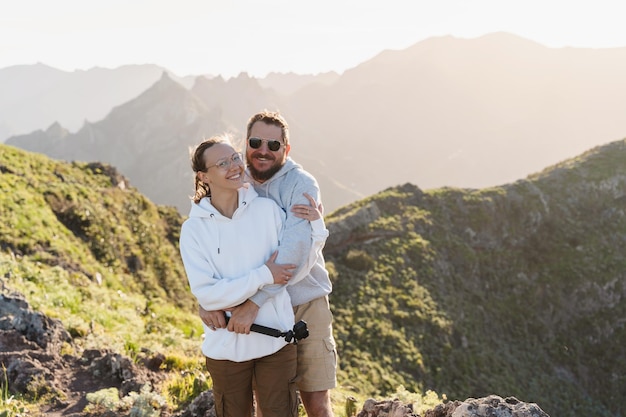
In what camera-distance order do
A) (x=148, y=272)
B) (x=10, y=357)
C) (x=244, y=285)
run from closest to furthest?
(x=244, y=285) → (x=10, y=357) → (x=148, y=272)

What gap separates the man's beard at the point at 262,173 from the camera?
13.6 feet

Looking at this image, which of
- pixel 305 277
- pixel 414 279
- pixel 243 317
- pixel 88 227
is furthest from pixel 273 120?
pixel 414 279

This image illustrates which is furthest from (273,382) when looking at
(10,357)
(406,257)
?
(406,257)

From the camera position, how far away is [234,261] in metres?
3.61

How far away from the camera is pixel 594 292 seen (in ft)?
101

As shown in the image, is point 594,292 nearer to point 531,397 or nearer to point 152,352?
point 531,397

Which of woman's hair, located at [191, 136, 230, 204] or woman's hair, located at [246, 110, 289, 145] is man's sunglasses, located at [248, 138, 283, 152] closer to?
woman's hair, located at [246, 110, 289, 145]

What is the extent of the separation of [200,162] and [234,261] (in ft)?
2.98

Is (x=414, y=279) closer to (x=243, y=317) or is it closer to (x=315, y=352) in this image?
(x=315, y=352)

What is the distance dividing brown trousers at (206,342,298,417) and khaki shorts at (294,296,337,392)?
1.03 feet

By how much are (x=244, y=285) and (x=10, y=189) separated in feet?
58.4

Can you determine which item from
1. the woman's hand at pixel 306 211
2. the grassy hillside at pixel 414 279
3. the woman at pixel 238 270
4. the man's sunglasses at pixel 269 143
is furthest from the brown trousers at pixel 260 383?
the grassy hillside at pixel 414 279

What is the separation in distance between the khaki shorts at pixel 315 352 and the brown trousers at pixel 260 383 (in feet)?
1.03

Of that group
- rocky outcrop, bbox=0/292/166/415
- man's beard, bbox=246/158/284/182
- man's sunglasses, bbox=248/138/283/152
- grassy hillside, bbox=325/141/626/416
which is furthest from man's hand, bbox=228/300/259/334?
grassy hillside, bbox=325/141/626/416
